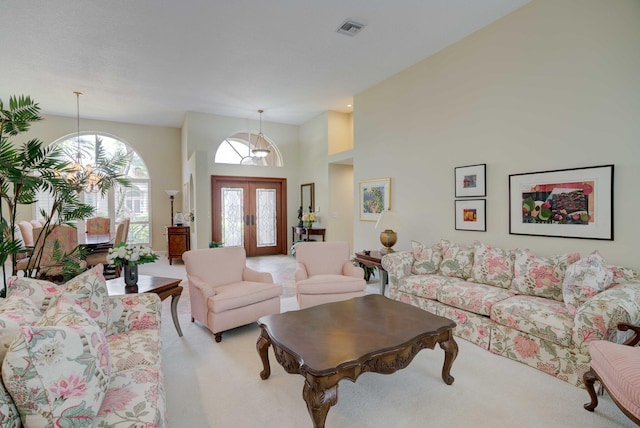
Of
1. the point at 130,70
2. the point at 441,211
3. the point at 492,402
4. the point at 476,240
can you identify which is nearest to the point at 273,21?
the point at 130,70

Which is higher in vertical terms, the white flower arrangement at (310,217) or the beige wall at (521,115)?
the beige wall at (521,115)

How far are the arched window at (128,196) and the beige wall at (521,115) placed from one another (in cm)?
663

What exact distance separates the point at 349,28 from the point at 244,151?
4.94m

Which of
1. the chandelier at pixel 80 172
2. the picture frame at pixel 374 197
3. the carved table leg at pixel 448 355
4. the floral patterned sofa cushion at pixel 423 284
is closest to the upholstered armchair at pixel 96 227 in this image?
the chandelier at pixel 80 172

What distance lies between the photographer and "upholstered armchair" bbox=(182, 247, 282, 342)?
3.21 m

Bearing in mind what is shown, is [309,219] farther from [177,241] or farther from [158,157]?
[158,157]

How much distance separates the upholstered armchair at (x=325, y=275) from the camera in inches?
147

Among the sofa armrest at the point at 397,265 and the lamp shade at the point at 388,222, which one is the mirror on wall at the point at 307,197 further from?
the sofa armrest at the point at 397,265

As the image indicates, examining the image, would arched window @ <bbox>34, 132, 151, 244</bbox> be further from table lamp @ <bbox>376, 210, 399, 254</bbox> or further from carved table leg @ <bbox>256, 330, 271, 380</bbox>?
carved table leg @ <bbox>256, 330, 271, 380</bbox>

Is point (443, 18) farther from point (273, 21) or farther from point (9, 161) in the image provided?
point (9, 161)

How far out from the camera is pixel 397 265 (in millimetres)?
3992

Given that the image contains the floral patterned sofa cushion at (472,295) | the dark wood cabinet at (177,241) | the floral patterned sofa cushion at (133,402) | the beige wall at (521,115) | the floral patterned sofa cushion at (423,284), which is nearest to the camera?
the floral patterned sofa cushion at (133,402)

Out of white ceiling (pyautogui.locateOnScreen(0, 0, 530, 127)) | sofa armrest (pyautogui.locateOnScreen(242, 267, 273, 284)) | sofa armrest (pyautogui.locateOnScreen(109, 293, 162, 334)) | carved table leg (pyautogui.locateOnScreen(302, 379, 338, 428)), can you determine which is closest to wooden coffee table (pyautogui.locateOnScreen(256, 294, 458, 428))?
carved table leg (pyautogui.locateOnScreen(302, 379, 338, 428))

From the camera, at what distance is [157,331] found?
2.36 meters
